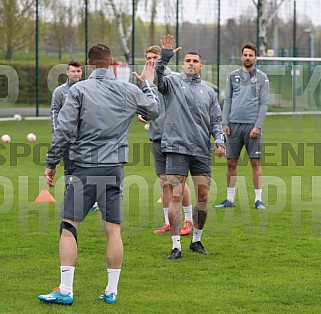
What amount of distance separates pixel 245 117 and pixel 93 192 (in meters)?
5.36

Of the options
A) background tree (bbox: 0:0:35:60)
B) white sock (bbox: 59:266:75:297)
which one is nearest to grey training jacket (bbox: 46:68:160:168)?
white sock (bbox: 59:266:75:297)

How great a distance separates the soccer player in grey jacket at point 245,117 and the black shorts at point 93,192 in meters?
4.97

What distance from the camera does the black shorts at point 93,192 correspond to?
6965 millimetres

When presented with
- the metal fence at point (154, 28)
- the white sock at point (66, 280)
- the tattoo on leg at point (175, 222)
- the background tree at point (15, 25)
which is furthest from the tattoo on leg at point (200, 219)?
the background tree at point (15, 25)

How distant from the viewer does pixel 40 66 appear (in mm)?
27266

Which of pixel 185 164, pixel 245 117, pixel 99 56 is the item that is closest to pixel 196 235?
pixel 185 164

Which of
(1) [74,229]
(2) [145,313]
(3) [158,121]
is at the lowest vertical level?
(2) [145,313]

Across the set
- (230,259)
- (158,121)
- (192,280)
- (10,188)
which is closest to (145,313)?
(192,280)

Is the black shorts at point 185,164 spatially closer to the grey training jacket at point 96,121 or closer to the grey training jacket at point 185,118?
the grey training jacket at point 185,118

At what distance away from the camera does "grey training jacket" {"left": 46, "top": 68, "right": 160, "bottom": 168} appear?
6.88 metres

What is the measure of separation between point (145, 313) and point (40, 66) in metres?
21.3

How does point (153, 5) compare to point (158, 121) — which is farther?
point (153, 5)

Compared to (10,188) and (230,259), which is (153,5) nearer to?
(10,188)

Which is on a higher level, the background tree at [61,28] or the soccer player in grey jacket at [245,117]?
the background tree at [61,28]
